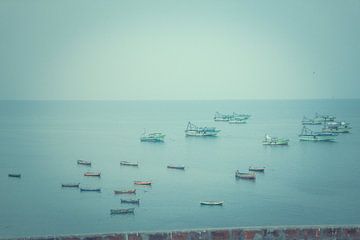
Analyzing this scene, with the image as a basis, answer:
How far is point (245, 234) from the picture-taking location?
671 inches

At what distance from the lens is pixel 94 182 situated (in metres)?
57.1

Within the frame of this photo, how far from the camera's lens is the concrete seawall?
16.6 metres

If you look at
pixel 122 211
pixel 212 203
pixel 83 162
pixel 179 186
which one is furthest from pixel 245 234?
pixel 83 162

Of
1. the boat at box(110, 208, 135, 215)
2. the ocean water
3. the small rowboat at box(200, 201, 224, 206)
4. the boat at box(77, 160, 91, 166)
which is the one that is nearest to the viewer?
the ocean water

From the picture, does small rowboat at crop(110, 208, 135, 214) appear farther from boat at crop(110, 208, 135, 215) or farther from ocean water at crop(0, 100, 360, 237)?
ocean water at crop(0, 100, 360, 237)

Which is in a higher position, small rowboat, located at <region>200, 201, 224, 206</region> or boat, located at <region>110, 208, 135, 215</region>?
small rowboat, located at <region>200, 201, 224, 206</region>

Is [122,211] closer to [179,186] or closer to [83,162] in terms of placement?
[179,186]

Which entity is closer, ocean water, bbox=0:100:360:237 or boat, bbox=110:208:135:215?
ocean water, bbox=0:100:360:237

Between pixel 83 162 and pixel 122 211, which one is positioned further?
pixel 83 162

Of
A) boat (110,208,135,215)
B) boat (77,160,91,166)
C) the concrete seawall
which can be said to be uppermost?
boat (77,160,91,166)

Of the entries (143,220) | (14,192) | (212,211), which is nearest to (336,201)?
(212,211)

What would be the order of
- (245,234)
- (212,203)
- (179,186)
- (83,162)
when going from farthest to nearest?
1. (83,162)
2. (179,186)
3. (212,203)
4. (245,234)

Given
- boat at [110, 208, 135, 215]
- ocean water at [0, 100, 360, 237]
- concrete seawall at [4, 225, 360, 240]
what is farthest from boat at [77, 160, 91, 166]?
concrete seawall at [4, 225, 360, 240]

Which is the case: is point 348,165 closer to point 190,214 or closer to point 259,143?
point 259,143
